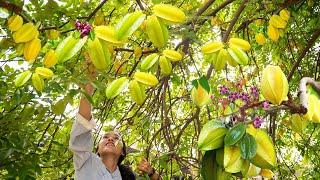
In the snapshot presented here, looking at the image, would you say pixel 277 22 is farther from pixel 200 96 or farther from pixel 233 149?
pixel 233 149

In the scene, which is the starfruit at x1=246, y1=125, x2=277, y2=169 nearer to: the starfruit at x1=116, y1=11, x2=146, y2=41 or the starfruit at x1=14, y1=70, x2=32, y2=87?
the starfruit at x1=116, y1=11, x2=146, y2=41

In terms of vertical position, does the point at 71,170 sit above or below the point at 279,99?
below

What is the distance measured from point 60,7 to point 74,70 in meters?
0.35

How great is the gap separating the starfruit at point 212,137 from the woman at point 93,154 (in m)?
1.15

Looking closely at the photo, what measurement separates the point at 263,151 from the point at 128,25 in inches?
16.9

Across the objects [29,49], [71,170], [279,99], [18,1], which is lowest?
[71,170]

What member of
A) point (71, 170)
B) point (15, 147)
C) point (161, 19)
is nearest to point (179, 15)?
point (161, 19)

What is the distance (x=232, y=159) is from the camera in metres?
1.00

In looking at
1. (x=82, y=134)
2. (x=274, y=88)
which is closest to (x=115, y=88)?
(x=274, y=88)

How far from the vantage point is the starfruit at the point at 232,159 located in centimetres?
99

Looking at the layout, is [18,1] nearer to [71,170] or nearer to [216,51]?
[216,51]

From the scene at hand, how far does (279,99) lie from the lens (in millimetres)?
1056

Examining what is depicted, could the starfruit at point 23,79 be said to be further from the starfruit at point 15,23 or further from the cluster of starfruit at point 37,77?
the starfruit at point 15,23

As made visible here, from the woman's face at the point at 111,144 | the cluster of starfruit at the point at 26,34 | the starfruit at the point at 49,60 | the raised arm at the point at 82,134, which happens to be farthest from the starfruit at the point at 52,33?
the woman's face at the point at 111,144
